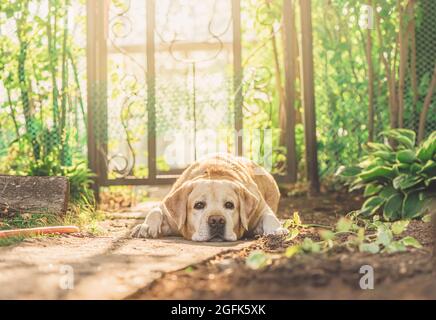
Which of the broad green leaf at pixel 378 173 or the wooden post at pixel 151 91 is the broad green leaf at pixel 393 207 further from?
the wooden post at pixel 151 91

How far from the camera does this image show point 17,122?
6.93 metres

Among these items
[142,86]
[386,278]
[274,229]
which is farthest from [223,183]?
[142,86]

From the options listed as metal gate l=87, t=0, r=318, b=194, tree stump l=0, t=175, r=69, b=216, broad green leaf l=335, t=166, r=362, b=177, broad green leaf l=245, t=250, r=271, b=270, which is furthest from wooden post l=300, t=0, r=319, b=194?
broad green leaf l=245, t=250, r=271, b=270

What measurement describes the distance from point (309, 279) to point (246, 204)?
2.14 metres

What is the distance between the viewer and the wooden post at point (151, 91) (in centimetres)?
692

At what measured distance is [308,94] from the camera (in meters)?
7.11

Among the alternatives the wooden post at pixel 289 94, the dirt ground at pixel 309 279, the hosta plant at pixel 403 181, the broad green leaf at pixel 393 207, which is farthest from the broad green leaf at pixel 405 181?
the dirt ground at pixel 309 279

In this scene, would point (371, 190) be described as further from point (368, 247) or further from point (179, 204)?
point (368, 247)

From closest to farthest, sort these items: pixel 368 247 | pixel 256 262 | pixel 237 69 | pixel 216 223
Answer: pixel 256 262 < pixel 368 247 < pixel 216 223 < pixel 237 69

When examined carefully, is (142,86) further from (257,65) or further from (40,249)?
(40,249)

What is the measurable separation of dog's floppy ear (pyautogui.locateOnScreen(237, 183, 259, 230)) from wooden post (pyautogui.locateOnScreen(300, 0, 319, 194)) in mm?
2603

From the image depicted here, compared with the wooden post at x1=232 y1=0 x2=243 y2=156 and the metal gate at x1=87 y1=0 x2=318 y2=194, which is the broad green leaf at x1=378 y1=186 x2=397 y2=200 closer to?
the metal gate at x1=87 y1=0 x2=318 y2=194

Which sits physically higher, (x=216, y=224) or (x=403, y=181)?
(x=403, y=181)

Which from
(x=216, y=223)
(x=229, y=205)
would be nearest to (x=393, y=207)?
(x=229, y=205)
